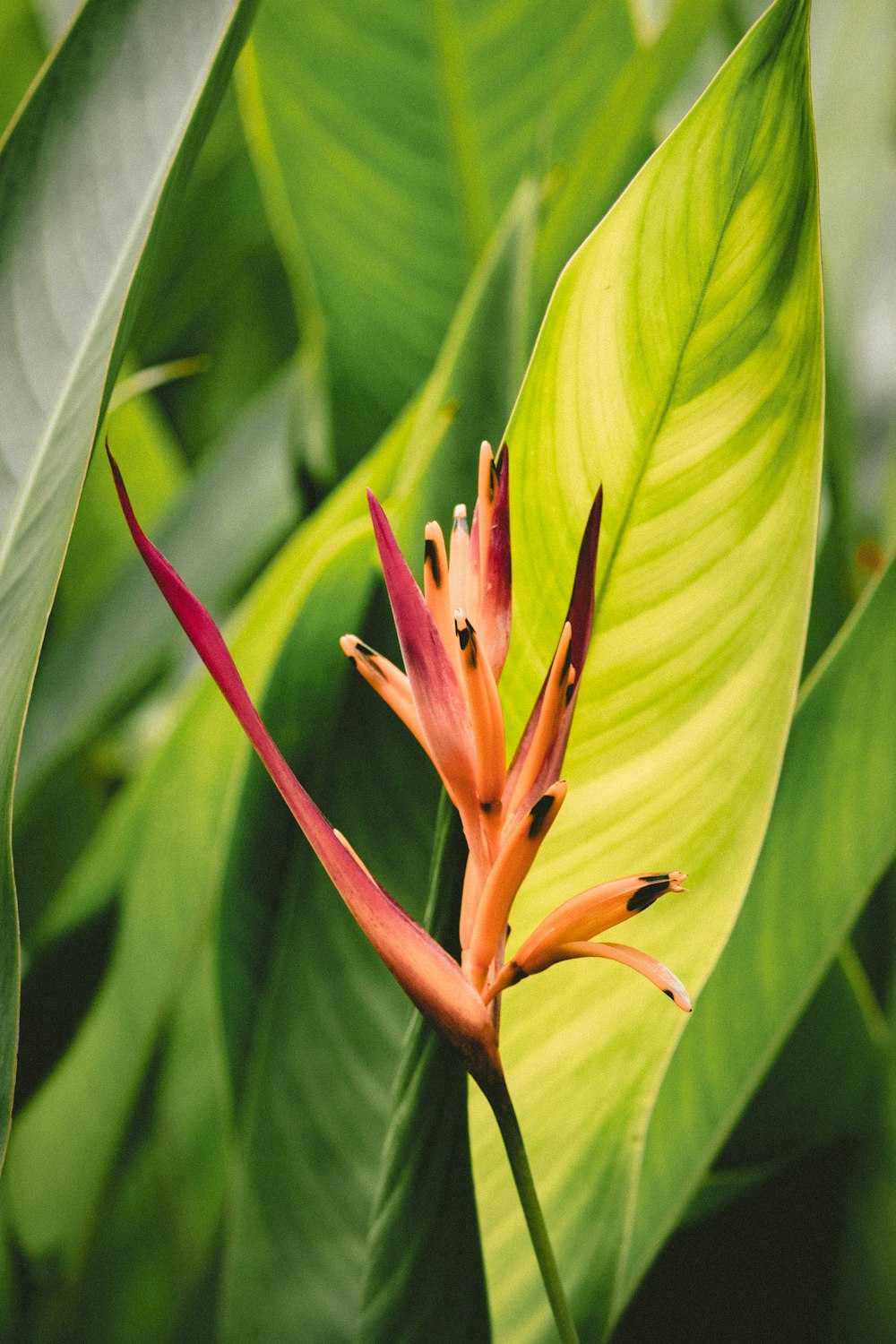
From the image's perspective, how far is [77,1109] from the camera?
43 centimetres

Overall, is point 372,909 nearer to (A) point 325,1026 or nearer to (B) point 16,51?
(A) point 325,1026

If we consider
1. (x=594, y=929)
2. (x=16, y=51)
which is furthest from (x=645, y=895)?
(x=16, y=51)

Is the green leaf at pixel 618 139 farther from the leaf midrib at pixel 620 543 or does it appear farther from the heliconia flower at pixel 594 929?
the heliconia flower at pixel 594 929

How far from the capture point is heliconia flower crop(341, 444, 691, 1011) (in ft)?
0.64

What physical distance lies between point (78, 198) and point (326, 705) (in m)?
0.17

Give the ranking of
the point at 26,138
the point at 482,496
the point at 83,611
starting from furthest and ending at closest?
the point at 83,611 → the point at 26,138 → the point at 482,496

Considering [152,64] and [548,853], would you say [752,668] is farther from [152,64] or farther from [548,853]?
[152,64]

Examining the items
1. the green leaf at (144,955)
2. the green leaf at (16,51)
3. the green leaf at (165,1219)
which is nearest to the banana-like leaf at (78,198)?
the green leaf at (144,955)

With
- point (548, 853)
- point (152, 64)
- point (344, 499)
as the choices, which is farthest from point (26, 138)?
point (548, 853)

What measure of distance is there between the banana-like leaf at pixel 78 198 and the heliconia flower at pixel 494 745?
114 mm

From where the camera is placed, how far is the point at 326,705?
0.34 meters

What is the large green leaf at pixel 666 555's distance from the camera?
25 cm

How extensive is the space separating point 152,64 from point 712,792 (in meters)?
0.27

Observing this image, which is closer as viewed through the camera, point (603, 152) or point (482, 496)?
point (482, 496)
